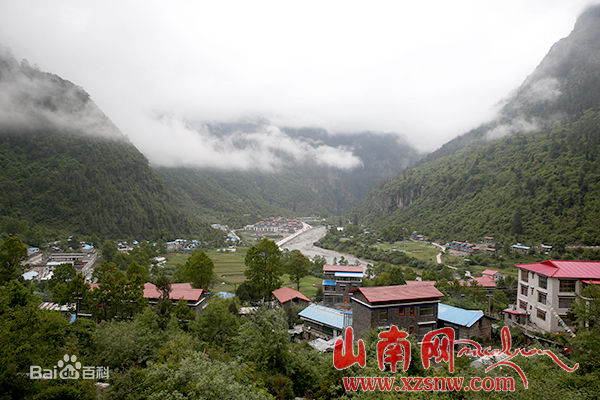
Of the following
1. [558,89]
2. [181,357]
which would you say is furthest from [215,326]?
[558,89]

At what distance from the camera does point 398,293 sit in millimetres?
24531

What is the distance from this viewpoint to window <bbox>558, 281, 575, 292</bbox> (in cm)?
2884

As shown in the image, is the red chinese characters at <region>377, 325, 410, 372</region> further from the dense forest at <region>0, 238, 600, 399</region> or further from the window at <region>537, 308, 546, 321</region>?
the window at <region>537, 308, 546, 321</region>

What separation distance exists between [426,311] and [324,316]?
35.2 feet

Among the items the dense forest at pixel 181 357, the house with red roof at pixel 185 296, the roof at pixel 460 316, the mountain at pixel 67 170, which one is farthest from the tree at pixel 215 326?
the mountain at pixel 67 170

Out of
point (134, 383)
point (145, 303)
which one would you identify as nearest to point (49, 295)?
point (145, 303)

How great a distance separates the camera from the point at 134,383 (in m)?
11.8

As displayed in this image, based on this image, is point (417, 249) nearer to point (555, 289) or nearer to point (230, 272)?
point (230, 272)

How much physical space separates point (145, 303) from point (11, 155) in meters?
114

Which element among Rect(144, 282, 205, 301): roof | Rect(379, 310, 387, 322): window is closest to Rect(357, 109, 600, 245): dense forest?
Rect(379, 310, 387, 322): window

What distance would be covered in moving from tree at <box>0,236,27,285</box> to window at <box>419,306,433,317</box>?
3234 centimetres

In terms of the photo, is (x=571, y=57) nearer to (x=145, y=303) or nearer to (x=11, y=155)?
(x=145, y=303)

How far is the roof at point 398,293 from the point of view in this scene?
23.3 meters

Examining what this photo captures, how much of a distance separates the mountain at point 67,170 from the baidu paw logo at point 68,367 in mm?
77763
